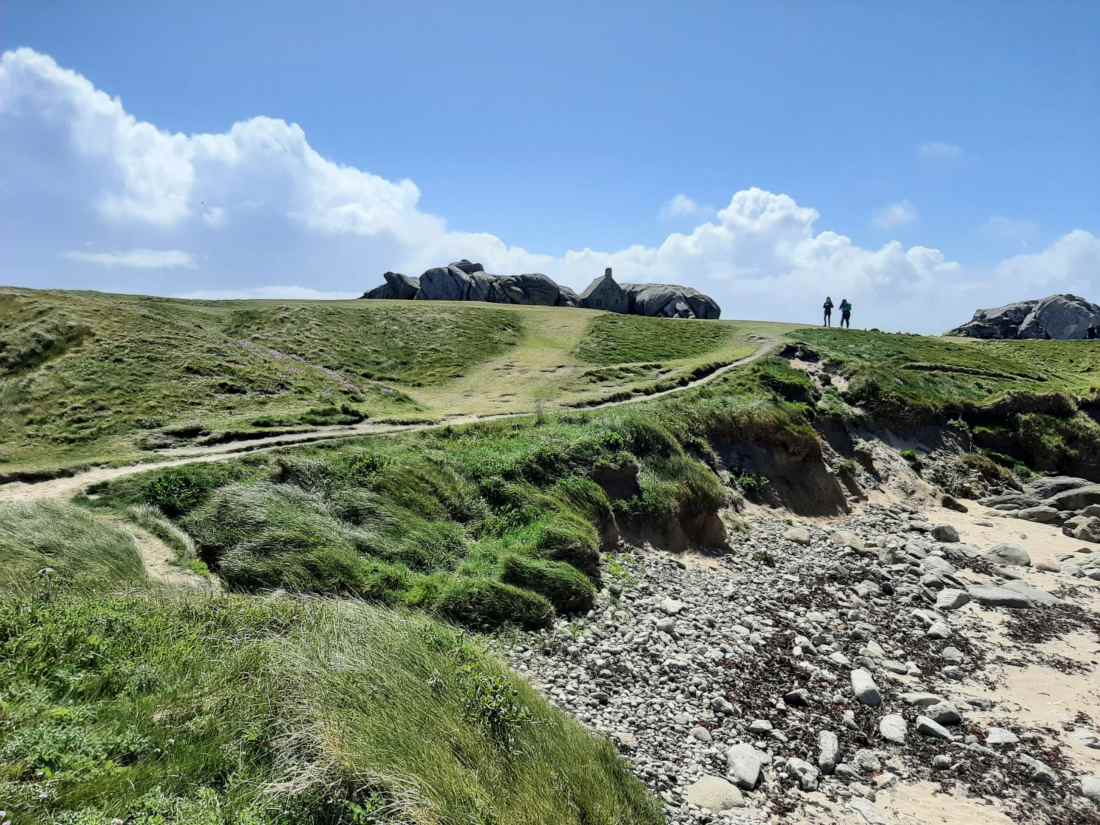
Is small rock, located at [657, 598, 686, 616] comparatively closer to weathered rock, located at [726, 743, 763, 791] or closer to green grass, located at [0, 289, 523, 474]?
weathered rock, located at [726, 743, 763, 791]

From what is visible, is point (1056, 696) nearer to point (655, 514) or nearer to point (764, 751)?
point (764, 751)

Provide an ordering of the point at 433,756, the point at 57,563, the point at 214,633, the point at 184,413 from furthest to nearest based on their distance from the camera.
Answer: the point at 184,413 < the point at 57,563 < the point at 214,633 < the point at 433,756

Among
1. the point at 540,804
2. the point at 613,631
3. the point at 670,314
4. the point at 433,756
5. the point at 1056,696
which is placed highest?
the point at 670,314

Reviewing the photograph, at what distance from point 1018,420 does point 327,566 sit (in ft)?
140

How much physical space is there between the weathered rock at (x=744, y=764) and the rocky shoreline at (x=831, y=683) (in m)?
0.03

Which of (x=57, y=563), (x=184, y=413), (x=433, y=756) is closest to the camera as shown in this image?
(x=433, y=756)

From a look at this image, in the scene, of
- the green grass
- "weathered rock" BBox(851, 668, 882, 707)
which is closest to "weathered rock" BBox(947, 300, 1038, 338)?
the green grass

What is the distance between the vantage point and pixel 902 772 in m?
10.4

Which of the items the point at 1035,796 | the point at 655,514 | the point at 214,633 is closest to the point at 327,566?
the point at 214,633

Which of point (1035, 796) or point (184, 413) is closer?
point (1035, 796)

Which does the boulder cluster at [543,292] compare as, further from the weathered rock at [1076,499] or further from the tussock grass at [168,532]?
the tussock grass at [168,532]

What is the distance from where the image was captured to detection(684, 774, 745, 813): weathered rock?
872 cm

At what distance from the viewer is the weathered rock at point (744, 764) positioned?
944cm

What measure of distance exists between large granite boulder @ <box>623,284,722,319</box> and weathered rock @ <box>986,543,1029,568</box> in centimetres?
6148
